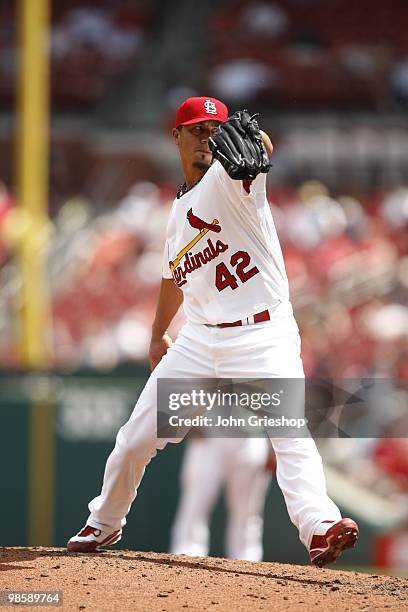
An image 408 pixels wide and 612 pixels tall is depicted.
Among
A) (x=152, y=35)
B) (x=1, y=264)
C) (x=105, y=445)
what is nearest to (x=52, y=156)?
(x=152, y=35)

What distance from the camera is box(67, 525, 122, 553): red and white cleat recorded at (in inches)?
168

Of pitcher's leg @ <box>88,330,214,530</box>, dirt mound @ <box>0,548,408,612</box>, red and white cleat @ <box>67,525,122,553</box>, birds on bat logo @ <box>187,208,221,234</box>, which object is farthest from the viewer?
red and white cleat @ <box>67,525,122,553</box>

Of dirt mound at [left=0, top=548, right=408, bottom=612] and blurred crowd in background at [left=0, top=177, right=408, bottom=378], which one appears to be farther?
blurred crowd in background at [left=0, top=177, right=408, bottom=378]

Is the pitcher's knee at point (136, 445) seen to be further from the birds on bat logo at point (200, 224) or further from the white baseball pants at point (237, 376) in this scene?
the birds on bat logo at point (200, 224)

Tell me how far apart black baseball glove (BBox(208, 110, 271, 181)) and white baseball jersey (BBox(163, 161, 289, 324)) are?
149 millimetres

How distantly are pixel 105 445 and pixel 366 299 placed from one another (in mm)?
2567

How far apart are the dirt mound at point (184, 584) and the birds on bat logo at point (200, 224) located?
1163mm

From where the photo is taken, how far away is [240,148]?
360 cm

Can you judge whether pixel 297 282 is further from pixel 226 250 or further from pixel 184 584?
pixel 184 584

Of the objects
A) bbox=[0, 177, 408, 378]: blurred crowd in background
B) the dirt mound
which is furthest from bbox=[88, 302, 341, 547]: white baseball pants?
bbox=[0, 177, 408, 378]: blurred crowd in background

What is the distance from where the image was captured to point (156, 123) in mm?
13602

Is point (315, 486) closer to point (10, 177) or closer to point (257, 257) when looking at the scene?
point (257, 257)

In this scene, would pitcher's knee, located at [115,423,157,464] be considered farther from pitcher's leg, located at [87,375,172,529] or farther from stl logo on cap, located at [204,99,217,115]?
stl logo on cap, located at [204,99,217,115]

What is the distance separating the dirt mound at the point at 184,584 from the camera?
3.58 m
